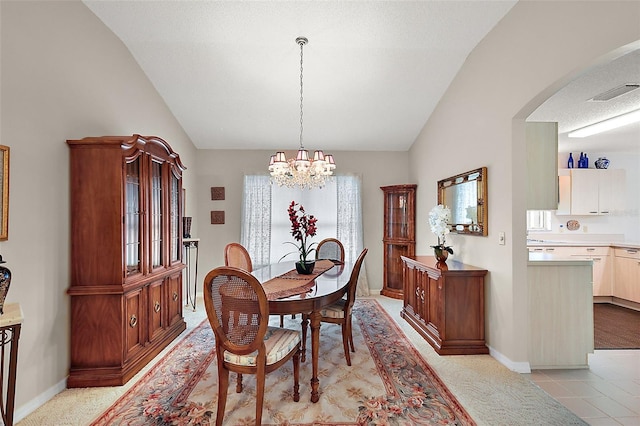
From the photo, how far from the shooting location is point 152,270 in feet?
10.2

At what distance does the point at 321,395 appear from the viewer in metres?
2.39

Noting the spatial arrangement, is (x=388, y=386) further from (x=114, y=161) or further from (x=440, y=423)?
(x=114, y=161)

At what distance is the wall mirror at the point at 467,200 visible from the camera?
10.7 feet

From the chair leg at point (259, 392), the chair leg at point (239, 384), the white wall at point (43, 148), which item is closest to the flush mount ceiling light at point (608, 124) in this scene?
the chair leg at point (259, 392)

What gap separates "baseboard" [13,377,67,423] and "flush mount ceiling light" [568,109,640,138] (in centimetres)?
626

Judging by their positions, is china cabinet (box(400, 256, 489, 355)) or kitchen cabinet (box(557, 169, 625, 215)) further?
kitchen cabinet (box(557, 169, 625, 215))

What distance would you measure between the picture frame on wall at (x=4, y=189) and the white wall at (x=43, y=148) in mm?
63

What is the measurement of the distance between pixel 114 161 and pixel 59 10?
1.22 metres

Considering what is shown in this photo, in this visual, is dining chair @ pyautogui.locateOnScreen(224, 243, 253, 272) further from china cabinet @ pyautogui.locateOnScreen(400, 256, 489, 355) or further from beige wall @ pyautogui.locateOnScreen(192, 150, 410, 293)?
china cabinet @ pyautogui.locateOnScreen(400, 256, 489, 355)

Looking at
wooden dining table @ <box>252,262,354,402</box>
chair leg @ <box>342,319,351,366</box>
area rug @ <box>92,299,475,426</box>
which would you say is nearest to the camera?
area rug @ <box>92,299,475,426</box>

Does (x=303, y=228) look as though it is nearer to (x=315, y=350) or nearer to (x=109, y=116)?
(x=315, y=350)

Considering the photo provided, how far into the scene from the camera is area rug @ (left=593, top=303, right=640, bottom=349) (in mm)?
3359

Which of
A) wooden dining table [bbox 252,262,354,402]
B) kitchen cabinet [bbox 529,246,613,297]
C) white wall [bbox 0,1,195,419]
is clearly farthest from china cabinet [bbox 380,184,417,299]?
white wall [bbox 0,1,195,419]

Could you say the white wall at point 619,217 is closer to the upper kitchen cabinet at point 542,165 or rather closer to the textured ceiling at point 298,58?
the textured ceiling at point 298,58
